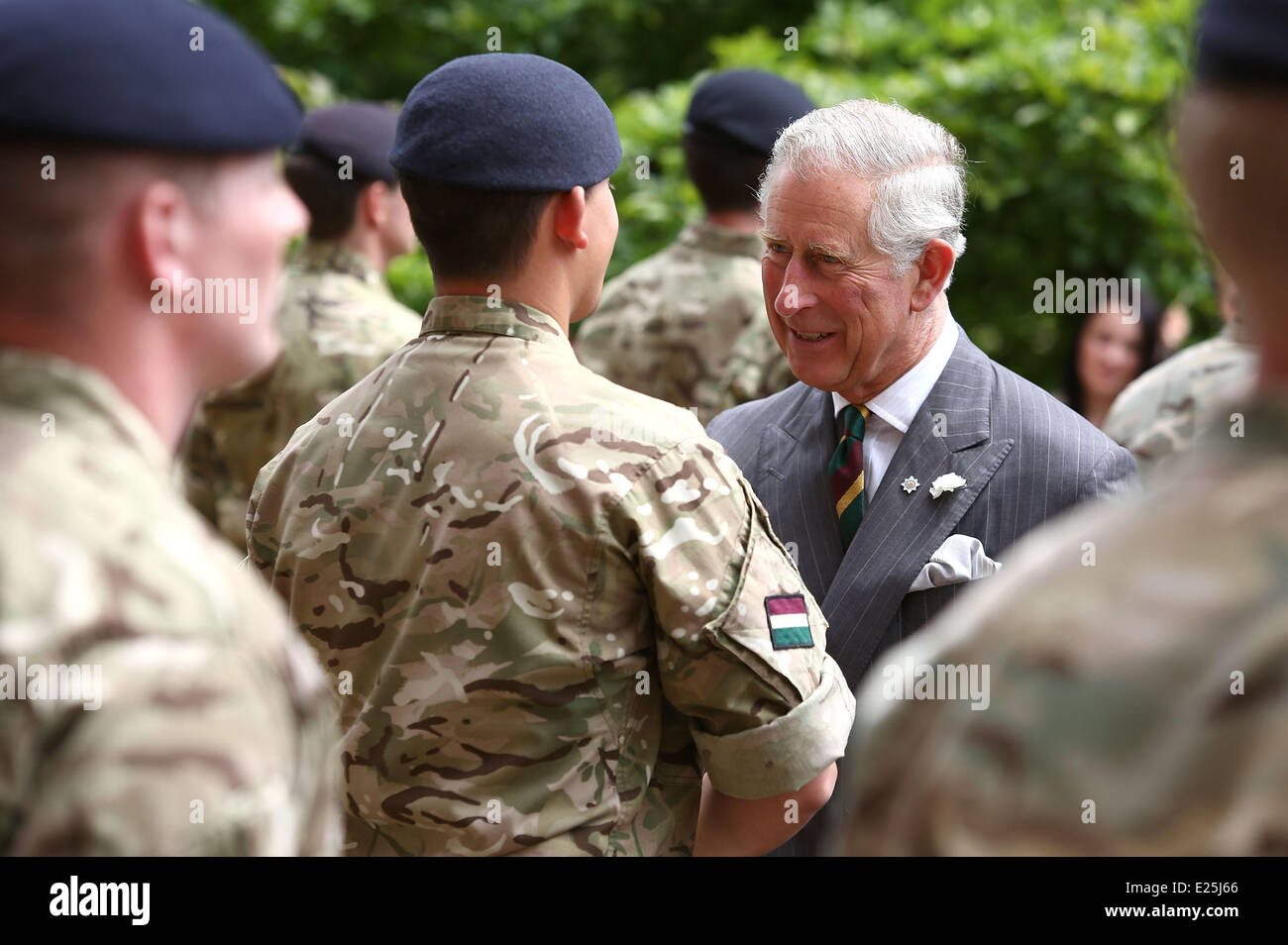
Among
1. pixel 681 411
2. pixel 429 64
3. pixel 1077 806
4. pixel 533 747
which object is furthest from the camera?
pixel 429 64

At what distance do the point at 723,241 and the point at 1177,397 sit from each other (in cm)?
157

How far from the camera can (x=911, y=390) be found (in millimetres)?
3053

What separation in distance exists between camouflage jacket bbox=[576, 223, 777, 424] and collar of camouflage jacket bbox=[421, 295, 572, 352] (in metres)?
2.47

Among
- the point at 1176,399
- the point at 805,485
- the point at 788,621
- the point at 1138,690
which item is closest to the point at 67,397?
the point at 1138,690

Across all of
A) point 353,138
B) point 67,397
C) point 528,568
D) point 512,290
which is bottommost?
point 528,568

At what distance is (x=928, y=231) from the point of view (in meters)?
3.01

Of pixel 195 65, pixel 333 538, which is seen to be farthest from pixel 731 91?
pixel 195 65

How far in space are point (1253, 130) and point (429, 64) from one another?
338 inches

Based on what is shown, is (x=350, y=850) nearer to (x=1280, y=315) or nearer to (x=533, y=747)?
(x=533, y=747)

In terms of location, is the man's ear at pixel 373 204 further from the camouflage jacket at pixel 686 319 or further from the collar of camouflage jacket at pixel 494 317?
the collar of camouflage jacket at pixel 494 317

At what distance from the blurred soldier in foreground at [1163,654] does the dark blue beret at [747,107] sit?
12.0ft

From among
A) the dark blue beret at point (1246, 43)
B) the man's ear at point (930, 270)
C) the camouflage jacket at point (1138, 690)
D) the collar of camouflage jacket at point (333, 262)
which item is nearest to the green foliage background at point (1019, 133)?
the collar of camouflage jacket at point (333, 262)

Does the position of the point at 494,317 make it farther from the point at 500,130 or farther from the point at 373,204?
the point at 373,204

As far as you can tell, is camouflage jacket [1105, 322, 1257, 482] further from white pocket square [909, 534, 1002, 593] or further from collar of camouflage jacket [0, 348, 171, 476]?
collar of camouflage jacket [0, 348, 171, 476]
